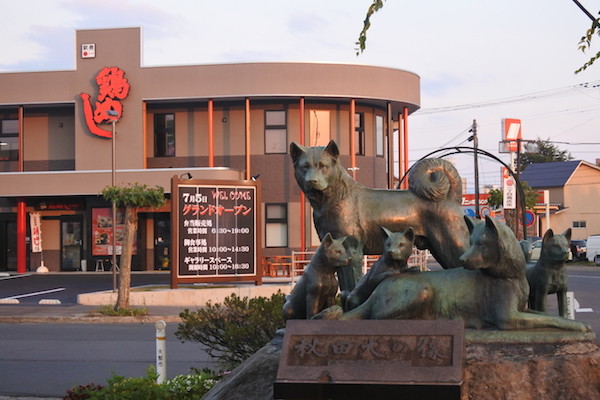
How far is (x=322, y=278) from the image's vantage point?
534 centimetres

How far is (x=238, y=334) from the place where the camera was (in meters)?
8.02

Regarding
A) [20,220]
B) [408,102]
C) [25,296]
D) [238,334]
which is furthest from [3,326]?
[408,102]

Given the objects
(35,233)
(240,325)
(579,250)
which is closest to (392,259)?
(240,325)

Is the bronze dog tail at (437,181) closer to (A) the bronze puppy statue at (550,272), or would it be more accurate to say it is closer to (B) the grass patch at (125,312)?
(A) the bronze puppy statue at (550,272)

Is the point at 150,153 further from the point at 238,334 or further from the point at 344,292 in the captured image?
the point at 344,292

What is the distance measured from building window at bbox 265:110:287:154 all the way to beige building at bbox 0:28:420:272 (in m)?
0.06

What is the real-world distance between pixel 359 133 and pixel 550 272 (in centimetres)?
3166

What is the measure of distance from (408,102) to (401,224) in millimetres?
30726

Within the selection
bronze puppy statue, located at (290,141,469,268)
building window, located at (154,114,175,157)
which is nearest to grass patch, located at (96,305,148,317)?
bronze puppy statue, located at (290,141,469,268)

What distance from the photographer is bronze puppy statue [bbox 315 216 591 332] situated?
463 cm

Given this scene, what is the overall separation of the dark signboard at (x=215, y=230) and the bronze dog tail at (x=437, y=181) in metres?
15.1

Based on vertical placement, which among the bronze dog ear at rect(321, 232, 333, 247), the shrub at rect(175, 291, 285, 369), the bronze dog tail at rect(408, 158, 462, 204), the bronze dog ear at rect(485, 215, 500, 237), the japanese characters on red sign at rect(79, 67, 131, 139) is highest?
the japanese characters on red sign at rect(79, 67, 131, 139)

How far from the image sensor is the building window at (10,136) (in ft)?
122

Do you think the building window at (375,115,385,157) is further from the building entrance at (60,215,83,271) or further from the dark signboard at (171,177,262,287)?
the dark signboard at (171,177,262,287)
